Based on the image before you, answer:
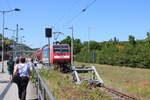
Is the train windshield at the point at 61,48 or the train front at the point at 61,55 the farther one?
the train windshield at the point at 61,48

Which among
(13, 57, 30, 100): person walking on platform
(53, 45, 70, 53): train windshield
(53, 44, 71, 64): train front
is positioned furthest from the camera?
(53, 45, 70, 53): train windshield

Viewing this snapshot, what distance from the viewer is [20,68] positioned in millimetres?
12375

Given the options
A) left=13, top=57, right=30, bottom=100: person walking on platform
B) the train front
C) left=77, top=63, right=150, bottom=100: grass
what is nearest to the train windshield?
the train front

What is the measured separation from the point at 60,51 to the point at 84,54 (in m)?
56.2

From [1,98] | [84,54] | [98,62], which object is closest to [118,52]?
[98,62]

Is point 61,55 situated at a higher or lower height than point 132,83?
higher

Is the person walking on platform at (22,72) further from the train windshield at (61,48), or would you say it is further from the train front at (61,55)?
the train windshield at (61,48)

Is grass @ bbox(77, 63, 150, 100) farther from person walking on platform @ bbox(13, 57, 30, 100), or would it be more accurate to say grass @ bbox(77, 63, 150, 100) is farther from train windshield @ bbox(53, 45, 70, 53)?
person walking on platform @ bbox(13, 57, 30, 100)

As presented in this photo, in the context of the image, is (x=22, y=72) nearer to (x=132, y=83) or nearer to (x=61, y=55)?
(x=132, y=83)

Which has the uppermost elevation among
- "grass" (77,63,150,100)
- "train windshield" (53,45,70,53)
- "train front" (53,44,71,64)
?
"train windshield" (53,45,70,53)

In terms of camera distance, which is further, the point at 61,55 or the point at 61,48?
the point at 61,48

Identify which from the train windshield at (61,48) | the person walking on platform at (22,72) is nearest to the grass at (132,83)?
the train windshield at (61,48)

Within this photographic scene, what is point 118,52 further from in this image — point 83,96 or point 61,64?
point 83,96

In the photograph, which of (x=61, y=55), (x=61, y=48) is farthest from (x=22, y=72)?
(x=61, y=48)
